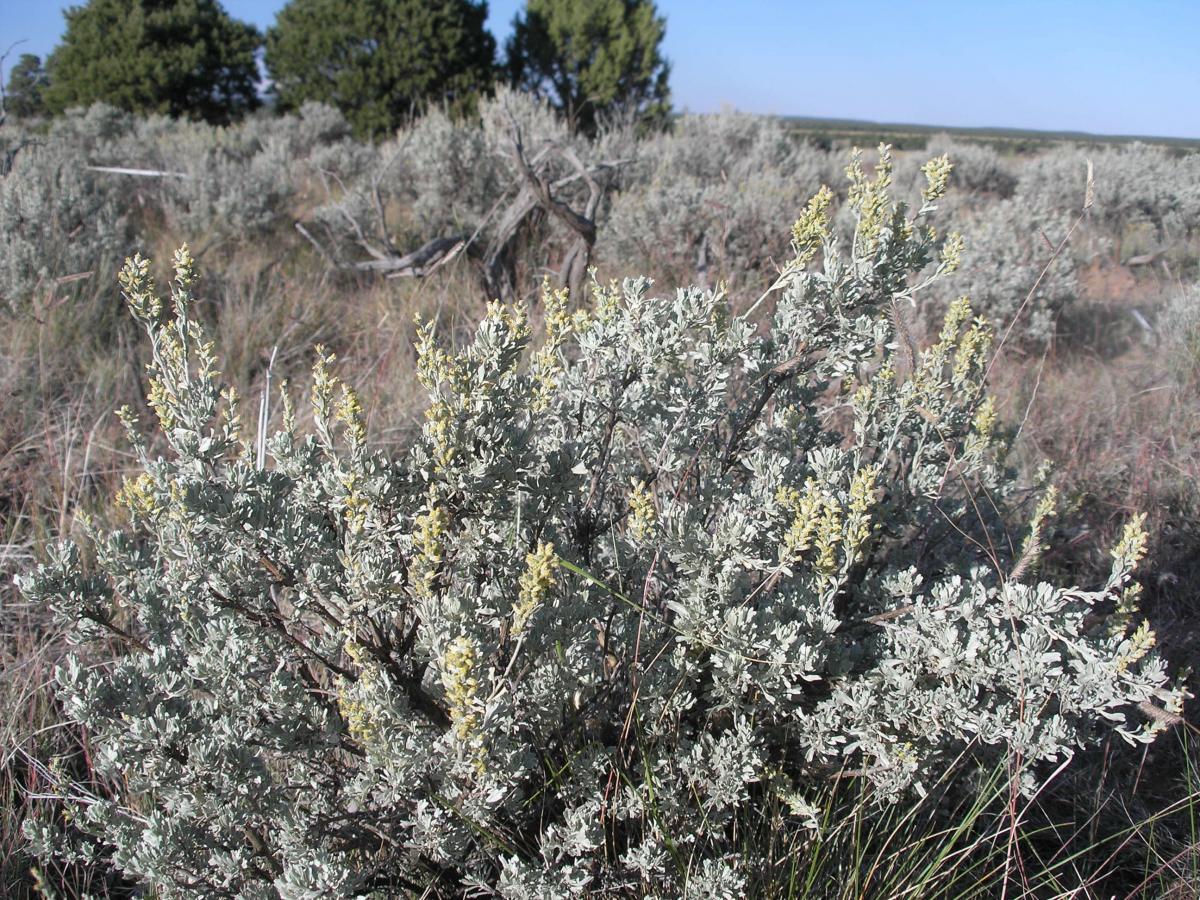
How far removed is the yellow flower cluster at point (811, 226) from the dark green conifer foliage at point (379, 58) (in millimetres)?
16977

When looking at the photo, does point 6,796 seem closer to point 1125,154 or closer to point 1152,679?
point 1152,679

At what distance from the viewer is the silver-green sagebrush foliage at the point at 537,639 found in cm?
135

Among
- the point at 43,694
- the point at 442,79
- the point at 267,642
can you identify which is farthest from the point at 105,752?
the point at 442,79

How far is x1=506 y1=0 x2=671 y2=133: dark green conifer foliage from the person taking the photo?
60.2 ft

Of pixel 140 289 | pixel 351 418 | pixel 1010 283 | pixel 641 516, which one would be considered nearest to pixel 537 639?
pixel 641 516

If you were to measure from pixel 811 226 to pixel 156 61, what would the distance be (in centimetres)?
2020

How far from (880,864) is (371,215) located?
238 inches

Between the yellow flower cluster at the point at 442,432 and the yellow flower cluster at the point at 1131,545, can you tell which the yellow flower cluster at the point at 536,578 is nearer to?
the yellow flower cluster at the point at 442,432

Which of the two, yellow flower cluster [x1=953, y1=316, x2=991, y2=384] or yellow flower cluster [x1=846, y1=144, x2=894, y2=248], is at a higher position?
yellow flower cluster [x1=846, y1=144, x2=894, y2=248]

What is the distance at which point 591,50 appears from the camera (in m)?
18.8

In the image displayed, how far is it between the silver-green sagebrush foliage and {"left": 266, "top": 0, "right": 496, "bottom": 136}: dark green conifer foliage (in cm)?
1710

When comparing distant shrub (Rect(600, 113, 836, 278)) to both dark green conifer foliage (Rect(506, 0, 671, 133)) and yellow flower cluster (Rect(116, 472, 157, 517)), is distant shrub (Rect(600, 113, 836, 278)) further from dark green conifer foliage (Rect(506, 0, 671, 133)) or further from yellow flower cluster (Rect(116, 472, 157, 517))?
dark green conifer foliage (Rect(506, 0, 671, 133))

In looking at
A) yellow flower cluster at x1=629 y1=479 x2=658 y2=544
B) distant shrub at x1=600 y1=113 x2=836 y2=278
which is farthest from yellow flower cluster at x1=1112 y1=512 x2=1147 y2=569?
distant shrub at x1=600 y1=113 x2=836 y2=278

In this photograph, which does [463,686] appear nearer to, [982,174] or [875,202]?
[875,202]
